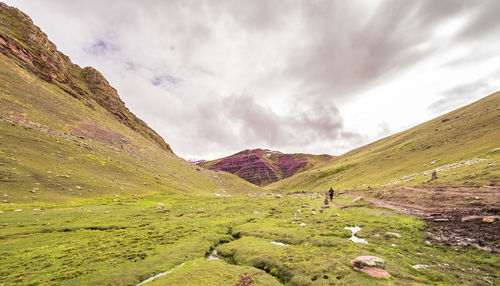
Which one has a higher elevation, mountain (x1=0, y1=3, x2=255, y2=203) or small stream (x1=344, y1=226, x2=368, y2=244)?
mountain (x1=0, y1=3, x2=255, y2=203)

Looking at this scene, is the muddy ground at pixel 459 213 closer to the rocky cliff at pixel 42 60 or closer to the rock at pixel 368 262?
the rock at pixel 368 262

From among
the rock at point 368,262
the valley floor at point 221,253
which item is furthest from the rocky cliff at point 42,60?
the rock at point 368,262

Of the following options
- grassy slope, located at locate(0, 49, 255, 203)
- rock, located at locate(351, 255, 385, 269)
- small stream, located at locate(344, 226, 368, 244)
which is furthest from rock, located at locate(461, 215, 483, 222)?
grassy slope, located at locate(0, 49, 255, 203)

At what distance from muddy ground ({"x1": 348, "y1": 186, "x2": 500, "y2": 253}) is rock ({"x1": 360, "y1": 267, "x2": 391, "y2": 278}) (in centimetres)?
913

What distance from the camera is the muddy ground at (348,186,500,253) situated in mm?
16406

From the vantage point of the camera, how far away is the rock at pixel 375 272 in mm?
11828

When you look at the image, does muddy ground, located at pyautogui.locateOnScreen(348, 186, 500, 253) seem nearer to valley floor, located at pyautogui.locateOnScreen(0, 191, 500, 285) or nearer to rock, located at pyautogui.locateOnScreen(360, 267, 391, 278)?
valley floor, located at pyautogui.locateOnScreen(0, 191, 500, 285)

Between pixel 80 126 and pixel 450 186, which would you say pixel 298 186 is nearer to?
pixel 450 186

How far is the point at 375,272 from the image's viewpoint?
40.1ft

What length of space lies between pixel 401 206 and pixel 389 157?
3821 inches

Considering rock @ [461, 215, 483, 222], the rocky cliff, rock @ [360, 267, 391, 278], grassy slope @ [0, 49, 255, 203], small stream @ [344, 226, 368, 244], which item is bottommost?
rock @ [360, 267, 391, 278]

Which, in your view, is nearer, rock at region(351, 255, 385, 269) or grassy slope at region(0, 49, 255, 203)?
rock at region(351, 255, 385, 269)

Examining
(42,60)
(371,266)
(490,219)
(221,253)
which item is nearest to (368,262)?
(371,266)

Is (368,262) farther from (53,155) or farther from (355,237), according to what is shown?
(53,155)
